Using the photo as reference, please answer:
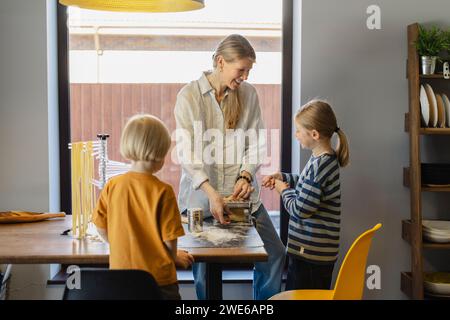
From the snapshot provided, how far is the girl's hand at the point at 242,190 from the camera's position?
2691 mm

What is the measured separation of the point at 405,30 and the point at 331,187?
45.5 inches

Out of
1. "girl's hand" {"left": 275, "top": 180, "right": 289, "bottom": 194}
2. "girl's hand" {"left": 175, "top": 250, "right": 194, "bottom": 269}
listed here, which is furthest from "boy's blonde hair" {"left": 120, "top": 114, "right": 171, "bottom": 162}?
"girl's hand" {"left": 275, "top": 180, "right": 289, "bottom": 194}

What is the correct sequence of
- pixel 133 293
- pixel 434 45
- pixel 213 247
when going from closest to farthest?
pixel 133 293, pixel 213 247, pixel 434 45

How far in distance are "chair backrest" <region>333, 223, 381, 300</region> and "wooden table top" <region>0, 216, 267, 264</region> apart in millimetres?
246

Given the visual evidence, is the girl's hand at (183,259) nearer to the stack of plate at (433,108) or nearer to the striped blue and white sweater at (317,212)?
the striped blue and white sweater at (317,212)

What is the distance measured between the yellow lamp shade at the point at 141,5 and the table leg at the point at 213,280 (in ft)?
3.12

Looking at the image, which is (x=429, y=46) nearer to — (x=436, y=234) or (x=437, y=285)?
(x=436, y=234)

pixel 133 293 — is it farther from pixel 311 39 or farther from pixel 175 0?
pixel 311 39

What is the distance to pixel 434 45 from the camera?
10.3 ft

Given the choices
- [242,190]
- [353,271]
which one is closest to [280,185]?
[242,190]

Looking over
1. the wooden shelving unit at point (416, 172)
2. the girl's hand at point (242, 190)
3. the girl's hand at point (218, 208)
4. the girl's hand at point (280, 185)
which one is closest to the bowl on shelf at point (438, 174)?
the wooden shelving unit at point (416, 172)

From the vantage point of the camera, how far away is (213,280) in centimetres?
228

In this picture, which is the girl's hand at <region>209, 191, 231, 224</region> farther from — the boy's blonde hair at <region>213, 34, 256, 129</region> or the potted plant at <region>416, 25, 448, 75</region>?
the potted plant at <region>416, 25, 448, 75</region>
